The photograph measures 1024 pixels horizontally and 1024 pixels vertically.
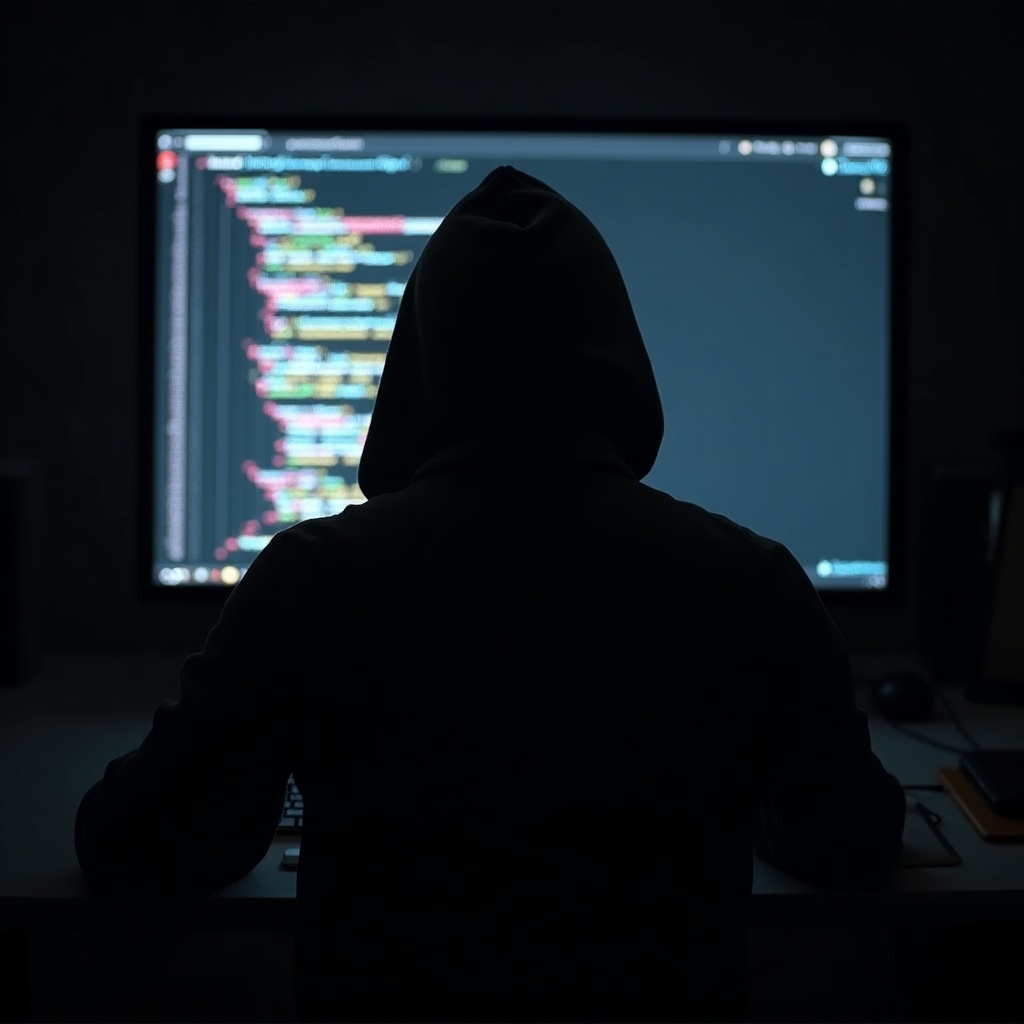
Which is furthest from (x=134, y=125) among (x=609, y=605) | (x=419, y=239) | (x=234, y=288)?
(x=609, y=605)

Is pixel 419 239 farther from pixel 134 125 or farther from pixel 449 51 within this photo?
pixel 134 125

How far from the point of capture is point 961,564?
4.42ft

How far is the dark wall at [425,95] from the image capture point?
1.44 meters

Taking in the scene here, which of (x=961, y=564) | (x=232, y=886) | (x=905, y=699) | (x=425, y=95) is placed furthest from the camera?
(x=425, y=95)

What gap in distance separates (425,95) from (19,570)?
82cm

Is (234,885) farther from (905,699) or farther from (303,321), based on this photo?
(905,699)

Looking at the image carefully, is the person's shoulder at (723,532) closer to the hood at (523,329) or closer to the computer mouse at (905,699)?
the hood at (523,329)

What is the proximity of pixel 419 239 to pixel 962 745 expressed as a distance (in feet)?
2.72

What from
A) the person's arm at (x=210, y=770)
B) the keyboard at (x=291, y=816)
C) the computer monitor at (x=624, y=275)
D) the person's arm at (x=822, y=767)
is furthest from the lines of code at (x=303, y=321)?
the person's arm at (x=822, y=767)

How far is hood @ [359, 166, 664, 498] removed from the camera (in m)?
0.76

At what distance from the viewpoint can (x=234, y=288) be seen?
49.5 inches

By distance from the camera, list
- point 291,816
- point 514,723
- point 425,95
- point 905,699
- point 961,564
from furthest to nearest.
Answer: point 425,95 → point 961,564 → point 905,699 → point 291,816 → point 514,723

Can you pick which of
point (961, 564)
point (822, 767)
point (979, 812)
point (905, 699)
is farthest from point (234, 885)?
point (961, 564)

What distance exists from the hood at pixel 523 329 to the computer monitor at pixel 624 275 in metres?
0.45
